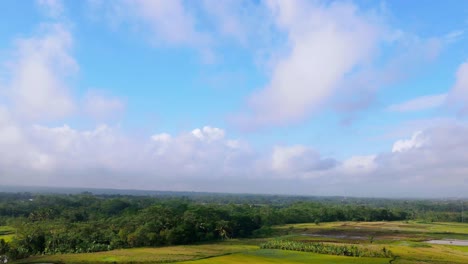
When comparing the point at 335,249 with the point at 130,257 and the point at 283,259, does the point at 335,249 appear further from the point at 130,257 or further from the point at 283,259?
the point at 130,257

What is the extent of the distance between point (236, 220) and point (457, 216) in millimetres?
88672

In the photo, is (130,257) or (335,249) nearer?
(130,257)

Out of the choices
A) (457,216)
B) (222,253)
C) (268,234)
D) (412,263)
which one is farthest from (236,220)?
(457,216)

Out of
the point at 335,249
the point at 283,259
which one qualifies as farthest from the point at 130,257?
the point at 335,249

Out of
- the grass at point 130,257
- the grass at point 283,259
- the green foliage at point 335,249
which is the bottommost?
the grass at point 130,257

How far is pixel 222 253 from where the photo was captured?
2158 inches

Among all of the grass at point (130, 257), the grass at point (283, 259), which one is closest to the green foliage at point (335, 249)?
the grass at point (283, 259)

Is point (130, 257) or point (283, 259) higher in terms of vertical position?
point (283, 259)

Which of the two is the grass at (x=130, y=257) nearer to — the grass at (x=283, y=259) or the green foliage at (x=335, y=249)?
the grass at (x=283, y=259)

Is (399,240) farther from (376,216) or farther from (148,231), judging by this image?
(376,216)

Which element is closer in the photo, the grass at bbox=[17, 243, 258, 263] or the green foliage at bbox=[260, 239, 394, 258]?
the grass at bbox=[17, 243, 258, 263]

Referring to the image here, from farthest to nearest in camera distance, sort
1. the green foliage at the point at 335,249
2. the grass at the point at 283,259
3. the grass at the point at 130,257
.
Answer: the green foliage at the point at 335,249
the grass at the point at 130,257
the grass at the point at 283,259

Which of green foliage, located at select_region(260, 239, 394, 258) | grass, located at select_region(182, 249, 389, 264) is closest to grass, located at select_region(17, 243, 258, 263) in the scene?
grass, located at select_region(182, 249, 389, 264)

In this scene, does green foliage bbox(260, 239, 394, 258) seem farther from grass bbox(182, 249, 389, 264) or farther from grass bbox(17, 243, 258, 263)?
grass bbox(17, 243, 258, 263)
